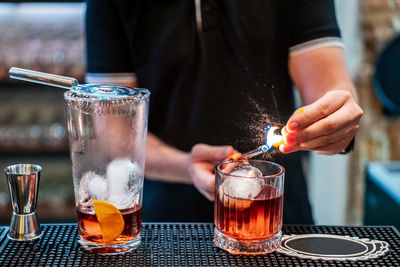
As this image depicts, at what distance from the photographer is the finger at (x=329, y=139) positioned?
111 centimetres

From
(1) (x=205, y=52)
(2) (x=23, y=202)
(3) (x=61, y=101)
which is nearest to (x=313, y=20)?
(1) (x=205, y=52)

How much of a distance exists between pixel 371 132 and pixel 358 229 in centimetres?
182

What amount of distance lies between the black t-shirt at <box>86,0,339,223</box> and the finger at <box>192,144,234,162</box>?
21cm

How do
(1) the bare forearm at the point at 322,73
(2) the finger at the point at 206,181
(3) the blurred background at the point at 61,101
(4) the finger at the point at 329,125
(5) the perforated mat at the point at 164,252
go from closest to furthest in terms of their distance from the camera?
(5) the perforated mat at the point at 164,252
(4) the finger at the point at 329,125
(2) the finger at the point at 206,181
(1) the bare forearm at the point at 322,73
(3) the blurred background at the point at 61,101

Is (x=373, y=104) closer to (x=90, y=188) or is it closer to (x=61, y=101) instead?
(x=61, y=101)

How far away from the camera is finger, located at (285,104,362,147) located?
1.05 m

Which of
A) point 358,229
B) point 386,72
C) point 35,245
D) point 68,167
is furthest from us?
point 68,167

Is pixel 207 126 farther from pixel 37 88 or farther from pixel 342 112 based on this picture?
pixel 37 88

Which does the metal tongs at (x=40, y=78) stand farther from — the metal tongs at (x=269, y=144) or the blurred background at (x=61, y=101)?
the blurred background at (x=61, y=101)

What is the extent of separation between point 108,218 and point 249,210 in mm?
269

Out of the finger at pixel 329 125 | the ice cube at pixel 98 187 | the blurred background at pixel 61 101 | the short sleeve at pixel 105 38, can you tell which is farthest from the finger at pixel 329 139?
the blurred background at pixel 61 101

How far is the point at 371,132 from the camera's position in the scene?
2816 millimetres

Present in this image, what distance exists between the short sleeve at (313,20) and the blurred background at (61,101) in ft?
4.26

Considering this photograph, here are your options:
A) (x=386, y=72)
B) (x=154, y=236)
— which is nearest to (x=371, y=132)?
(x=386, y=72)
